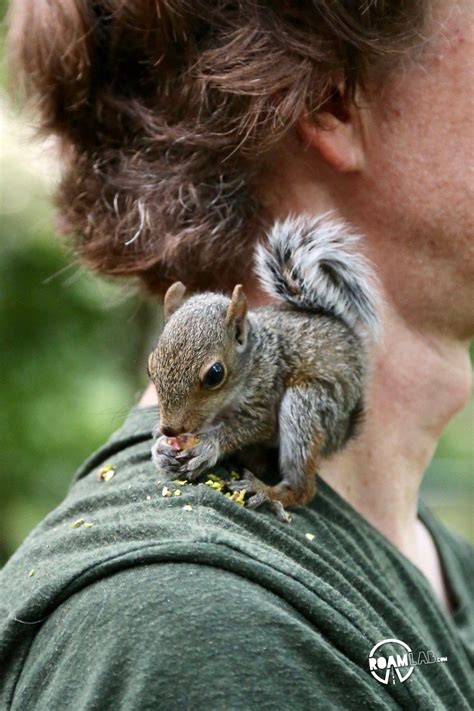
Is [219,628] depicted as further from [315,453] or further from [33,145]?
[33,145]

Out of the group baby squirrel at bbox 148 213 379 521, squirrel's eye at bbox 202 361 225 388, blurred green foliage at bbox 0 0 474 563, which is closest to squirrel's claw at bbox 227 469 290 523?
baby squirrel at bbox 148 213 379 521

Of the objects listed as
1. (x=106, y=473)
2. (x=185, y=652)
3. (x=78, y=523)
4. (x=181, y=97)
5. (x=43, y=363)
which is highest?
(x=43, y=363)

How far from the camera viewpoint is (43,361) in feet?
11.0

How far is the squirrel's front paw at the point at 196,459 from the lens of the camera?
113cm

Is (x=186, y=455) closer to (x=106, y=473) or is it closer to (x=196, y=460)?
(x=196, y=460)

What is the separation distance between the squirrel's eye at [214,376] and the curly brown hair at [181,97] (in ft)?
1.01

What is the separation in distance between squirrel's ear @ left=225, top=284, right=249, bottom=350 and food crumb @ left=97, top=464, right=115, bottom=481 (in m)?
0.25

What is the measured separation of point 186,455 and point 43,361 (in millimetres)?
2291

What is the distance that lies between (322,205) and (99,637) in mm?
795

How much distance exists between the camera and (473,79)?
4.62 ft

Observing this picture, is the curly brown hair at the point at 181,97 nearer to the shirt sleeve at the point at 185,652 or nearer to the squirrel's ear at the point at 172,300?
the squirrel's ear at the point at 172,300

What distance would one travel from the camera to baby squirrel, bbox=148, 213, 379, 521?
3.90ft

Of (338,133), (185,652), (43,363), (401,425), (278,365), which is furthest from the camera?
(43,363)

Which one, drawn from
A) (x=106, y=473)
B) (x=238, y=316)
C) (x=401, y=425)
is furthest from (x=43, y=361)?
(x=238, y=316)
